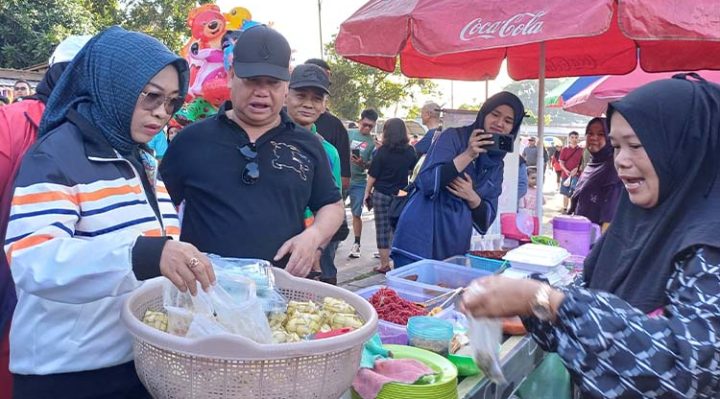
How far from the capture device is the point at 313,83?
10.1 ft

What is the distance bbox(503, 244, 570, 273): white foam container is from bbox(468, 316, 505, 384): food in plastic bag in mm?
1236

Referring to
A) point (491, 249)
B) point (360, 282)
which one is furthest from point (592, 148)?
point (360, 282)

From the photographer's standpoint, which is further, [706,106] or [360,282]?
[360,282]

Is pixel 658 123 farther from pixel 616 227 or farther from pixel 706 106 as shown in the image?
pixel 616 227

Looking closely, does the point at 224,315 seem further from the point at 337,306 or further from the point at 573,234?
the point at 573,234

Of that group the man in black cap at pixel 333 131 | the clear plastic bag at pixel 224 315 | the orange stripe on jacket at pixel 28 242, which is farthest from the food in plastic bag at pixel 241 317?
the man in black cap at pixel 333 131

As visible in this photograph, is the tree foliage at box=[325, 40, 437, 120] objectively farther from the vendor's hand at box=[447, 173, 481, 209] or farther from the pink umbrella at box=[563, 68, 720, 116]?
the vendor's hand at box=[447, 173, 481, 209]

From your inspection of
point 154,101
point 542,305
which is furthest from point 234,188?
point 542,305

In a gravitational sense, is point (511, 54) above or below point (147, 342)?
above

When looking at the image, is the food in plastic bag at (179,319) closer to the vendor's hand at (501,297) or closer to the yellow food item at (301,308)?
the yellow food item at (301,308)

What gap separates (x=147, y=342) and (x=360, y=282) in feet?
15.8

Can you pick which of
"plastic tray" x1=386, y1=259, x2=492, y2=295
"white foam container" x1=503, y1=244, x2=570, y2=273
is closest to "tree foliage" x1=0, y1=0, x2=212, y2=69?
"plastic tray" x1=386, y1=259, x2=492, y2=295

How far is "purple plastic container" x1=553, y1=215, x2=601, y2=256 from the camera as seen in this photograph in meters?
3.34

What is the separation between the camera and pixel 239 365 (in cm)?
109
